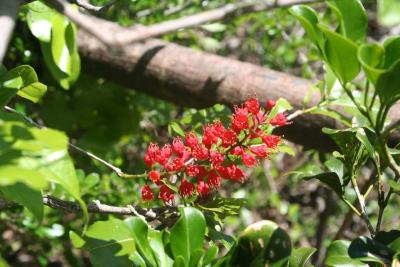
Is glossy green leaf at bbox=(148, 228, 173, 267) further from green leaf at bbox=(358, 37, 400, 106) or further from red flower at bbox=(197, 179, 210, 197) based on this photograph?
green leaf at bbox=(358, 37, 400, 106)

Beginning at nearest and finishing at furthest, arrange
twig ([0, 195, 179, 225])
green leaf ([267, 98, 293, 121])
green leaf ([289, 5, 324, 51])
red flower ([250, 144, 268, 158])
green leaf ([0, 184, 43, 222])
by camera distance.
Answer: green leaf ([0, 184, 43, 222])
green leaf ([289, 5, 324, 51])
twig ([0, 195, 179, 225])
red flower ([250, 144, 268, 158])
green leaf ([267, 98, 293, 121])

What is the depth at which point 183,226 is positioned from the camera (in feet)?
3.14

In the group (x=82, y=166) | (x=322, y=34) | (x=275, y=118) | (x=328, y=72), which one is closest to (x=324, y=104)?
(x=328, y=72)

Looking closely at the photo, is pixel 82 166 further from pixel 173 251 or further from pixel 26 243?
pixel 173 251

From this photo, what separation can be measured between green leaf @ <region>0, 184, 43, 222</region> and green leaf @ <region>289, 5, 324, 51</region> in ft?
1.42

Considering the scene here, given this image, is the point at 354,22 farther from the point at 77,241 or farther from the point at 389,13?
the point at 77,241

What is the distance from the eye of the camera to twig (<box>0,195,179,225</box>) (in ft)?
3.49

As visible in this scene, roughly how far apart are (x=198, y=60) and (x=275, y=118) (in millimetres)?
841

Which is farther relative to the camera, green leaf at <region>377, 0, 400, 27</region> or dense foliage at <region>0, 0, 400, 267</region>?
dense foliage at <region>0, 0, 400, 267</region>

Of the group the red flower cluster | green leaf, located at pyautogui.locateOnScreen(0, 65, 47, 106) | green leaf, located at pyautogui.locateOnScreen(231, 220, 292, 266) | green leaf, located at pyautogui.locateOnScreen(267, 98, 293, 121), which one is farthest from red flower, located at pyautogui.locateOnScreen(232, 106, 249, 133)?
green leaf, located at pyautogui.locateOnScreen(0, 65, 47, 106)

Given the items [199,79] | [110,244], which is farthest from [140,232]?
[199,79]

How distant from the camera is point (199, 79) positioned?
2.00 meters

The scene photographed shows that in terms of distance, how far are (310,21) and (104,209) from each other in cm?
46

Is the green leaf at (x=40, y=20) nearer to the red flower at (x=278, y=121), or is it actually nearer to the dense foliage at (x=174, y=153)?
the dense foliage at (x=174, y=153)
